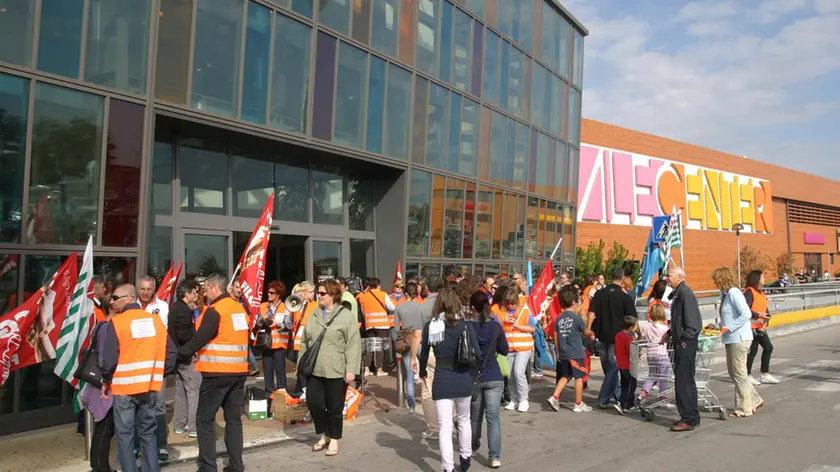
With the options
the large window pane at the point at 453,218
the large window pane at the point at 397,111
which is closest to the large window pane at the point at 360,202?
the large window pane at the point at 397,111

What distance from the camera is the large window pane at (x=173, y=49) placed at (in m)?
10.9

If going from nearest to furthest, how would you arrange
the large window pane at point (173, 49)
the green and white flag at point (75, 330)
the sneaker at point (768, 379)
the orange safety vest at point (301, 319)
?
the green and white flag at point (75, 330)
the orange safety vest at point (301, 319)
the large window pane at point (173, 49)
the sneaker at point (768, 379)

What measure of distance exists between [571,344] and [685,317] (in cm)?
178

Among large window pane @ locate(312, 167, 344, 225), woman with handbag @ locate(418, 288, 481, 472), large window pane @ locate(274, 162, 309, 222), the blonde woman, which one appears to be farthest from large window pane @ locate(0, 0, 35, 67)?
the blonde woman

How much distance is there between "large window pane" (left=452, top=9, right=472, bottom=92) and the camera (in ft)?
61.3

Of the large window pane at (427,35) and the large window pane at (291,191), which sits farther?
the large window pane at (427,35)

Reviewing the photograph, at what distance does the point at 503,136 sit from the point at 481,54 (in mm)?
2718

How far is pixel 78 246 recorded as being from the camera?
9500 millimetres

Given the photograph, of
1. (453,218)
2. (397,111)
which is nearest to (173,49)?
(397,111)

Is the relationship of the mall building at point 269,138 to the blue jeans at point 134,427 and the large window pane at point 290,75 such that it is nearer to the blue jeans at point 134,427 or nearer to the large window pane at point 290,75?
the large window pane at point 290,75

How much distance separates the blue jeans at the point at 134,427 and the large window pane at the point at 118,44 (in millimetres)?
5843

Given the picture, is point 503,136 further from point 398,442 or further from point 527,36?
point 398,442

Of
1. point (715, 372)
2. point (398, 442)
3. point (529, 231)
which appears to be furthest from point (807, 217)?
point (398, 442)

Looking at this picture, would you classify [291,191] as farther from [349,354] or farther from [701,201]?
[701,201]
